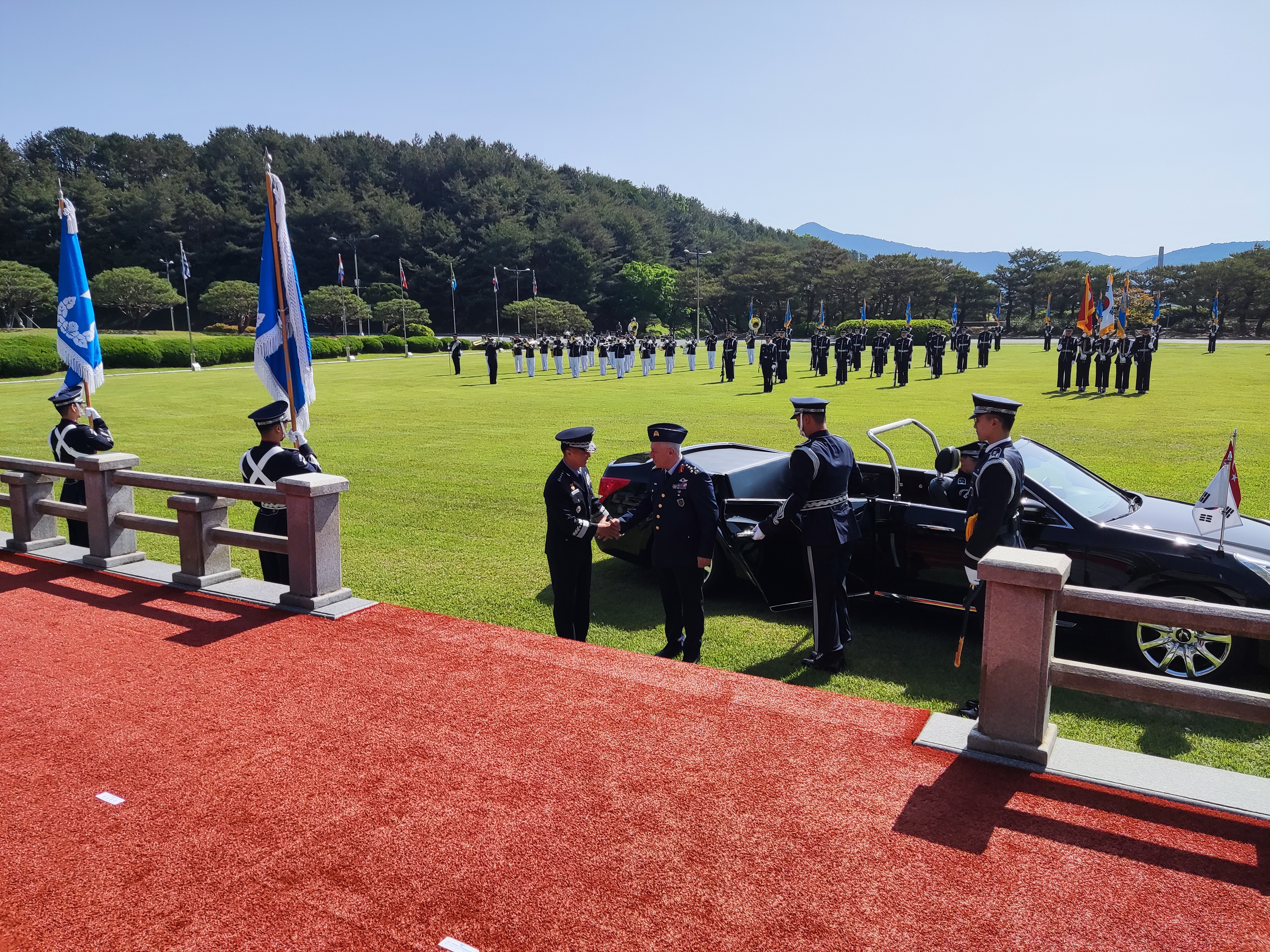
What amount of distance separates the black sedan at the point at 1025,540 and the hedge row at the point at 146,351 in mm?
24775

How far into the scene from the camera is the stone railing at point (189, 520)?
→ 21.2 feet

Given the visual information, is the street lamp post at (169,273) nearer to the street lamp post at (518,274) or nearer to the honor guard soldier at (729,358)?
the street lamp post at (518,274)

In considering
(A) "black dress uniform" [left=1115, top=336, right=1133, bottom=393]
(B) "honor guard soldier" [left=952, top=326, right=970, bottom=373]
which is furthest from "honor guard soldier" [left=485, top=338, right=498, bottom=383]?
(A) "black dress uniform" [left=1115, top=336, right=1133, bottom=393]

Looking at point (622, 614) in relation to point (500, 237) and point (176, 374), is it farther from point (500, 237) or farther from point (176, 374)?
point (500, 237)

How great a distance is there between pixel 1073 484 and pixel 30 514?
30.0 ft

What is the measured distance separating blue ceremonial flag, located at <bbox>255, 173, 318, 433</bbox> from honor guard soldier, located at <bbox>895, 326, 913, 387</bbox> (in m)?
23.8

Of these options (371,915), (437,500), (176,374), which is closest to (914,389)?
(437,500)

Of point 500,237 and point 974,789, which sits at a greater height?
point 500,237

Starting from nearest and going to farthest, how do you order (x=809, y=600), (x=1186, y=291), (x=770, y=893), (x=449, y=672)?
(x=770, y=893)
(x=449, y=672)
(x=809, y=600)
(x=1186, y=291)

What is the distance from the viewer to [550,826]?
370 centimetres

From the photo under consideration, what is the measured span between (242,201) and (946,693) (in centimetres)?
10628

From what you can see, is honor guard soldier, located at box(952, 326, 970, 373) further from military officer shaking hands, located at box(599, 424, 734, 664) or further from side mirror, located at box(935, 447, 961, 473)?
military officer shaking hands, located at box(599, 424, 734, 664)

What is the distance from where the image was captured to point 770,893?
325 cm

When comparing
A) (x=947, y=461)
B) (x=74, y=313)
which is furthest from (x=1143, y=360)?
(x=74, y=313)
